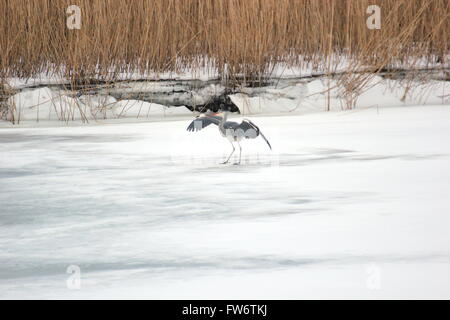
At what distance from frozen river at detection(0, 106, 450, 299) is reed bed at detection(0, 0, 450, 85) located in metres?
1.09

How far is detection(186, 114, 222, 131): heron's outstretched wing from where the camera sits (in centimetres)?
329

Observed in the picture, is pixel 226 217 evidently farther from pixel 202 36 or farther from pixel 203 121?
pixel 202 36

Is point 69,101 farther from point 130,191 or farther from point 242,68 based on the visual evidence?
point 130,191

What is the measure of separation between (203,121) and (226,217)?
1.08 metres

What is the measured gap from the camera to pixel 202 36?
510cm

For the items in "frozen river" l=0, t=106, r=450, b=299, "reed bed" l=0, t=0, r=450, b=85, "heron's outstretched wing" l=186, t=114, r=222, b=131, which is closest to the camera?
"frozen river" l=0, t=106, r=450, b=299

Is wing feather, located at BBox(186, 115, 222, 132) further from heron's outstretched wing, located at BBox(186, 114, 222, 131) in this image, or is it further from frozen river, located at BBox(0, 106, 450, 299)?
frozen river, located at BBox(0, 106, 450, 299)

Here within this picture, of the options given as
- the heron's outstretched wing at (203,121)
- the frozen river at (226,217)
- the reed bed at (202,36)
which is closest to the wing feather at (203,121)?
the heron's outstretched wing at (203,121)

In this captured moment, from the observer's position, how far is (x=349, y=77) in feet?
16.1

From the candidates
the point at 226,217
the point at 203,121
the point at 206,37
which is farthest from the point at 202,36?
the point at 226,217

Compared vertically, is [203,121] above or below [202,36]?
below

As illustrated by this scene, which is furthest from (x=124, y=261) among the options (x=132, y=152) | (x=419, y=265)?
(x=132, y=152)

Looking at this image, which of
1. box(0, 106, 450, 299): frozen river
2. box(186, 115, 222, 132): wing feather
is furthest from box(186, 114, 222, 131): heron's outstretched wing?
box(0, 106, 450, 299): frozen river

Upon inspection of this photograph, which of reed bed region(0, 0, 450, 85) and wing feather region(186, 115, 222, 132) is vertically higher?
reed bed region(0, 0, 450, 85)
